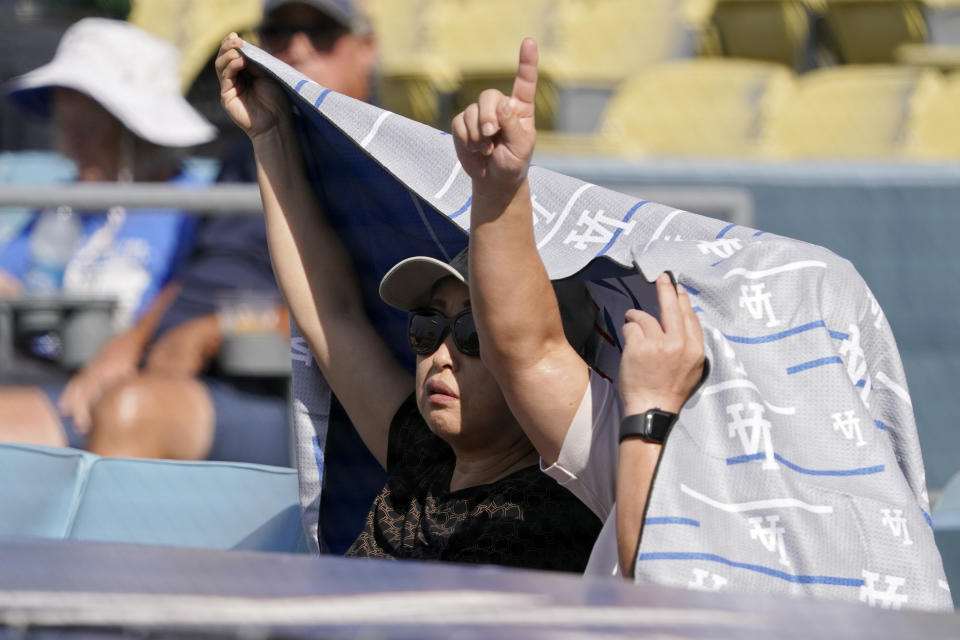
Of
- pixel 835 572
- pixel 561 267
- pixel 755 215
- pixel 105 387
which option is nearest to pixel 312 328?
pixel 561 267

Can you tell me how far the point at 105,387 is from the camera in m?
3.09

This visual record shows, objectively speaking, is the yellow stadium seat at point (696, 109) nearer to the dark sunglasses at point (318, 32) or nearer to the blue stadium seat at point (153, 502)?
the dark sunglasses at point (318, 32)

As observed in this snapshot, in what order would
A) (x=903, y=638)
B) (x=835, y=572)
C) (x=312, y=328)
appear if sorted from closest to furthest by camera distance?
(x=903, y=638)
(x=835, y=572)
(x=312, y=328)

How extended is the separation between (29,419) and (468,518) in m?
1.57

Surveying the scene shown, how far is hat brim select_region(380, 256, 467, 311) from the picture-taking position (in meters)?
1.87

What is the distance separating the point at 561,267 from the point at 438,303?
263mm

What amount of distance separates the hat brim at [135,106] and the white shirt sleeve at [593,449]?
88.6 inches

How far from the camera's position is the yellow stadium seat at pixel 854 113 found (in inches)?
191

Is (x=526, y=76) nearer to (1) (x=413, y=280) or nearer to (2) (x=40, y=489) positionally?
(1) (x=413, y=280)

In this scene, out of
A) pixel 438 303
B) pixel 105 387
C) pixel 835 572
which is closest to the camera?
pixel 835 572

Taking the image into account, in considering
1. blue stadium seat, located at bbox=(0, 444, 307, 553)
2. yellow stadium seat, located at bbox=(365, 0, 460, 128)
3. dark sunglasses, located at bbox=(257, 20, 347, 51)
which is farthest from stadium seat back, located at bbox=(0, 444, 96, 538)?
yellow stadium seat, located at bbox=(365, 0, 460, 128)

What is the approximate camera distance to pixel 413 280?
1.93m

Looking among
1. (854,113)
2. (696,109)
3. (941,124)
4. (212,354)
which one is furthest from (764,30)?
(212,354)

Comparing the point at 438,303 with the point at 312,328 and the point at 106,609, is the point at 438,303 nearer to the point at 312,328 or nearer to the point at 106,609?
the point at 312,328
